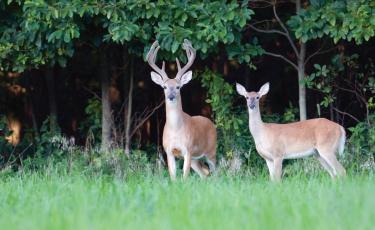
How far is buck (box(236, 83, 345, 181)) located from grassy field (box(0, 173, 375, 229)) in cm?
238

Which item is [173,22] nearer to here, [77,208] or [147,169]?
[147,169]

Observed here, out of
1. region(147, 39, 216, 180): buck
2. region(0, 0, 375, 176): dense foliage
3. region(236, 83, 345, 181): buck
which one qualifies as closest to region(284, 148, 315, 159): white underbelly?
region(236, 83, 345, 181): buck

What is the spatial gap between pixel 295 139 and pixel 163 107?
449cm

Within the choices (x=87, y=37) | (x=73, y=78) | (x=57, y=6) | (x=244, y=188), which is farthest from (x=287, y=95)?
(x=244, y=188)

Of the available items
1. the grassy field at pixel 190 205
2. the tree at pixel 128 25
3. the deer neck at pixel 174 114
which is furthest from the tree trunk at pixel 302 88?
the grassy field at pixel 190 205

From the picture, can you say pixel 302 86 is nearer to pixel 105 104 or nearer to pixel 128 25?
pixel 128 25

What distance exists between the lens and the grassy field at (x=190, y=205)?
21.6 ft

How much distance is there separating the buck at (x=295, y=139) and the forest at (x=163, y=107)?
0.86 ft

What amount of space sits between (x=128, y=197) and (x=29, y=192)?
47.6 inches

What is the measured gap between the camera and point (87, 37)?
1271cm

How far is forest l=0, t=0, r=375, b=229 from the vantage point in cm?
735

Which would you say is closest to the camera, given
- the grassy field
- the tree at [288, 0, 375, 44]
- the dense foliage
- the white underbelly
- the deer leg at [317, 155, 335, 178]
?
the grassy field

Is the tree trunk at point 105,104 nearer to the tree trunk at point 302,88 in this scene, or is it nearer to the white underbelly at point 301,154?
the tree trunk at point 302,88

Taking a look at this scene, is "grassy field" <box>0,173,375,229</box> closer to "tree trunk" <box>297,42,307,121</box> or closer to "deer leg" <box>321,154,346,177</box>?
"deer leg" <box>321,154,346,177</box>
